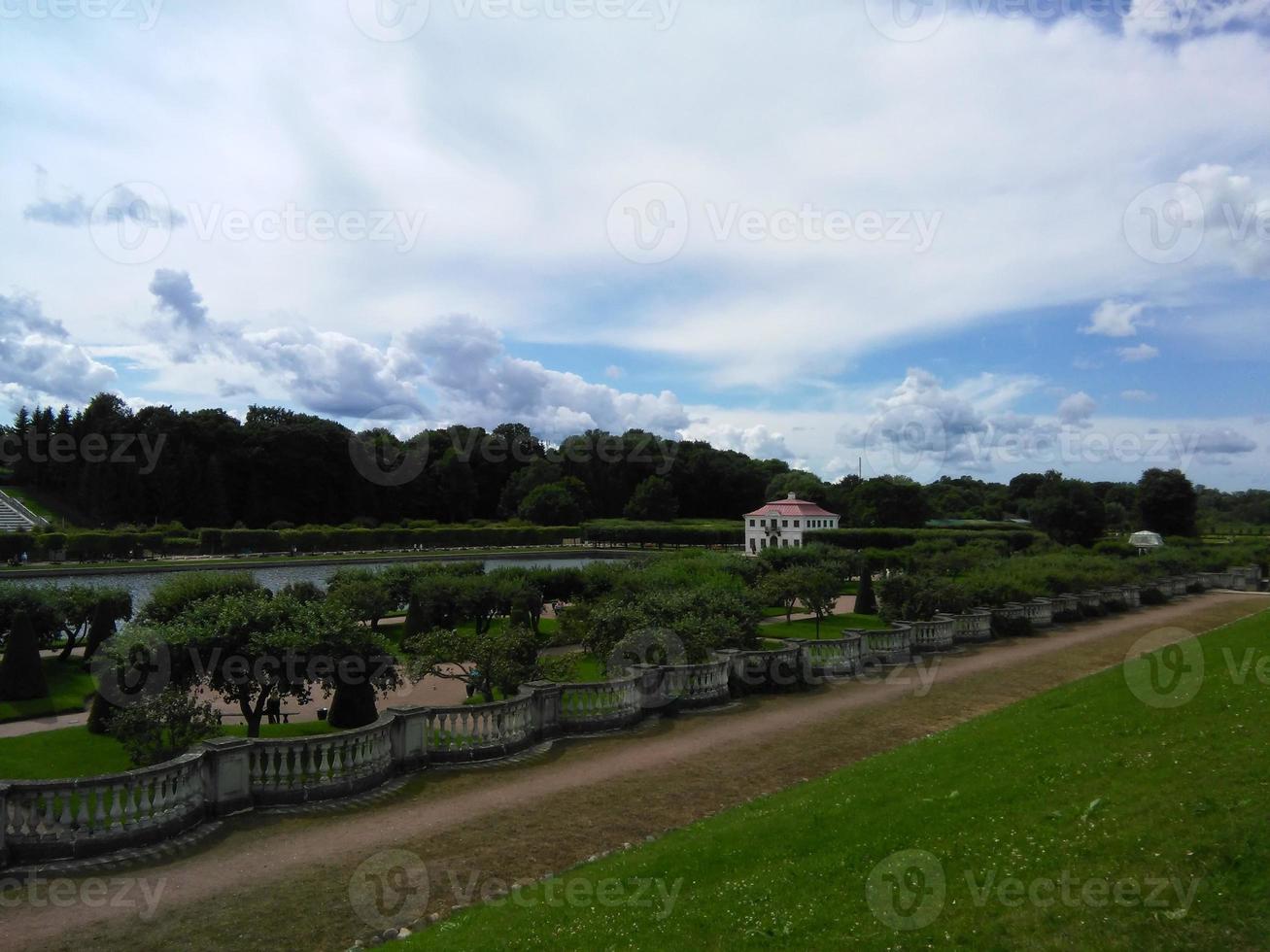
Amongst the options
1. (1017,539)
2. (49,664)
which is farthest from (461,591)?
(1017,539)

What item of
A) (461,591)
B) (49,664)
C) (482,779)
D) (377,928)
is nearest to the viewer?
(377,928)

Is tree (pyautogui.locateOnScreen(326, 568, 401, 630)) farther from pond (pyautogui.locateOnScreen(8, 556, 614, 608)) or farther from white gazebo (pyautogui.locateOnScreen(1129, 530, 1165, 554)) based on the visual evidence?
white gazebo (pyautogui.locateOnScreen(1129, 530, 1165, 554))

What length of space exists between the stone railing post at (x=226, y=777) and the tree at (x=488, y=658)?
607 cm

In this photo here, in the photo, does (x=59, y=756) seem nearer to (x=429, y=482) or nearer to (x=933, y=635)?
(x=933, y=635)

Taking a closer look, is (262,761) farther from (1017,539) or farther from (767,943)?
(1017,539)

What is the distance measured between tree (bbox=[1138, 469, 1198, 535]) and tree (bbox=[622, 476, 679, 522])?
55933 millimetres

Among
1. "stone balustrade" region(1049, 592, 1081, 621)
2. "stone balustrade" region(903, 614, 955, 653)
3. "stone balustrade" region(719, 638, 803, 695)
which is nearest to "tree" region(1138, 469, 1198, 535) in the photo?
"stone balustrade" region(1049, 592, 1081, 621)

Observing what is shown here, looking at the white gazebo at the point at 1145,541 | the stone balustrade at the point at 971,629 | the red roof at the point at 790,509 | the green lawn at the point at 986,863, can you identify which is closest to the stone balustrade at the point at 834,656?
the stone balustrade at the point at 971,629

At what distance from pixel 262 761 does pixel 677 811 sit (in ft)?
22.2

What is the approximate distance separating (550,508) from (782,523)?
28713 mm

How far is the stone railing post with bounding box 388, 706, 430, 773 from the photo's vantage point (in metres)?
15.2

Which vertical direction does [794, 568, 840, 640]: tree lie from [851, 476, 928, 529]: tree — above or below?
below

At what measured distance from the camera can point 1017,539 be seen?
2938 inches

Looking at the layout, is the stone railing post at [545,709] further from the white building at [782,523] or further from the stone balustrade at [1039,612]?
the white building at [782,523]
